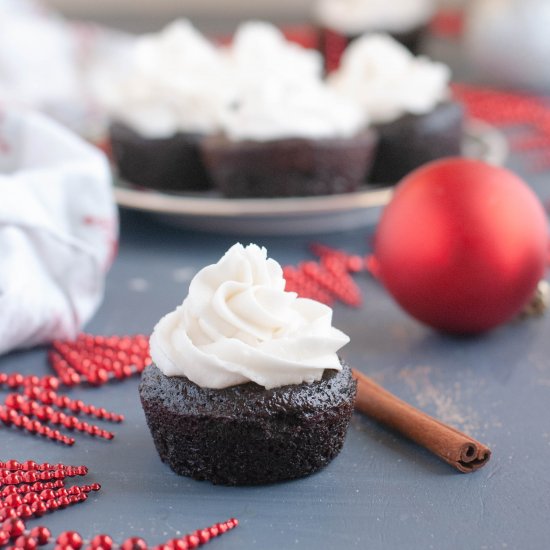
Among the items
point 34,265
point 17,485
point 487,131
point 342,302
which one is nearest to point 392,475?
point 17,485

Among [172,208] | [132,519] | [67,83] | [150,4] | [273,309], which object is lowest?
[150,4]

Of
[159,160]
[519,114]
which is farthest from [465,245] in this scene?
[519,114]

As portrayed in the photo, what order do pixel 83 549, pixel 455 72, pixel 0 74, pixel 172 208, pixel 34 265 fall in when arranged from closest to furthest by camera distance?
pixel 83 549, pixel 34 265, pixel 172 208, pixel 0 74, pixel 455 72

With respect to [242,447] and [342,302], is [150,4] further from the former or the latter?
[242,447]

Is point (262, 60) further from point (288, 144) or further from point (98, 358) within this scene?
point (98, 358)

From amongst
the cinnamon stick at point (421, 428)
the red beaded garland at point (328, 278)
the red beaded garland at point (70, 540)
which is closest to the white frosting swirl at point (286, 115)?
the red beaded garland at point (328, 278)
